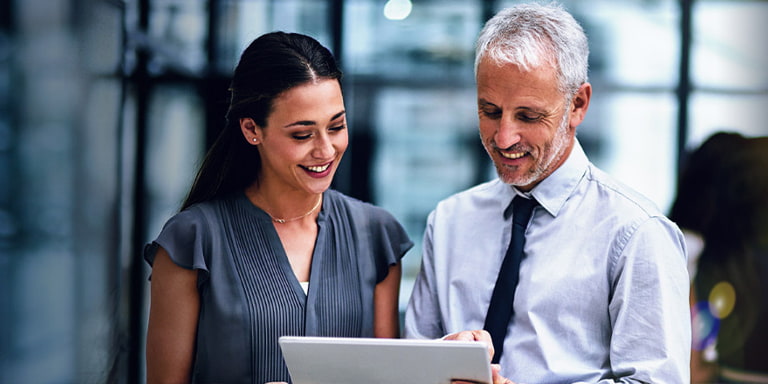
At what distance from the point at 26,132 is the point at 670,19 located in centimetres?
341

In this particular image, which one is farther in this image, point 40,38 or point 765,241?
point 765,241

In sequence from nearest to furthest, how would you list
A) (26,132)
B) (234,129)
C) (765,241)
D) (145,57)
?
(234,129)
(26,132)
(765,241)
(145,57)

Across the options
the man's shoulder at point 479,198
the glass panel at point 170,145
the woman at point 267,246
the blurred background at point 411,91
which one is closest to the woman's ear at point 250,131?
the woman at point 267,246

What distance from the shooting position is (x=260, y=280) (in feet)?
5.85

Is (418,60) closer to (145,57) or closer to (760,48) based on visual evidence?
(145,57)

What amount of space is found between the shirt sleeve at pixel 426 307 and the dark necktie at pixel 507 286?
0.18m

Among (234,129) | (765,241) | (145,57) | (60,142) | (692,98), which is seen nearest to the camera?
(234,129)

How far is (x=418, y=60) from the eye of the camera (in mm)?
4281

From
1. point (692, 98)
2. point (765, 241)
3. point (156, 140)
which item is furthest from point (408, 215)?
point (765, 241)

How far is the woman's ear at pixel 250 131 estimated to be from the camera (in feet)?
5.97

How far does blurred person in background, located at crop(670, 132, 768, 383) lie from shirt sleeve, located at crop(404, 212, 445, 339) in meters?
1.22

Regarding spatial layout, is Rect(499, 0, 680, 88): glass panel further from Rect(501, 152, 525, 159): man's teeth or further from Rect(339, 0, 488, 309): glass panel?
Rect(501, 152, 525, 159): man's teeth

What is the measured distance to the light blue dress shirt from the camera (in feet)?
5.01

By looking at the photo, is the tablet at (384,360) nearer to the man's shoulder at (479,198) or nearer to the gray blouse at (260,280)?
the gray blouse at (260,280)
